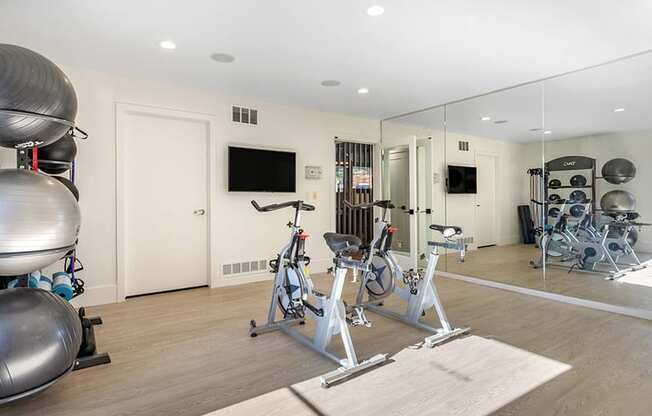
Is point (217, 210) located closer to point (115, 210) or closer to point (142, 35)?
point (115, 210)

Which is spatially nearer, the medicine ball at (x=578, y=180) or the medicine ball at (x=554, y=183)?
the medicine ball at (x=578, y=180)

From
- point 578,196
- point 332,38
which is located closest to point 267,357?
point 332,38

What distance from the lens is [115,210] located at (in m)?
4.07

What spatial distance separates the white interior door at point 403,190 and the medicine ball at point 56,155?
4428 mm

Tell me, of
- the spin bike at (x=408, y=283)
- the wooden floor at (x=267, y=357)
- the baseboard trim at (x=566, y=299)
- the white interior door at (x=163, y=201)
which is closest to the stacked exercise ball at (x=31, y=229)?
the wooden floor at (x=267, y=357)

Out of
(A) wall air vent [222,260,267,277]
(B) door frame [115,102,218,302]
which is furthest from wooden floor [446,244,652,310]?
(B) door frame [115,102,218,302]

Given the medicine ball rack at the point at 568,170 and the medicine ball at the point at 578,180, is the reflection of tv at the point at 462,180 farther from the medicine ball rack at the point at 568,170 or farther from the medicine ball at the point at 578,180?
the medicine ball at the point at 578,180

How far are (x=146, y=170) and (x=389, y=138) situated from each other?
3.88 metres

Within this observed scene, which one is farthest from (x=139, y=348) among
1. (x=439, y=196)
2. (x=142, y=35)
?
(x=439, y=196)

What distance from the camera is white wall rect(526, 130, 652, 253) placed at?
11.8 ft

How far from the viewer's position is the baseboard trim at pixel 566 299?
11.5 feet

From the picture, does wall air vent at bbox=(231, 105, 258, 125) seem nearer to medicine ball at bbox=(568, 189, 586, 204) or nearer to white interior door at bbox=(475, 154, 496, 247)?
white interior door at bbox=(475, 154, 496, 247)

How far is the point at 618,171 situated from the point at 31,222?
497 cm

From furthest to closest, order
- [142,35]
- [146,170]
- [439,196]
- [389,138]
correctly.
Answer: [389,138]
[439,196]
[146,170]
[142,35]
